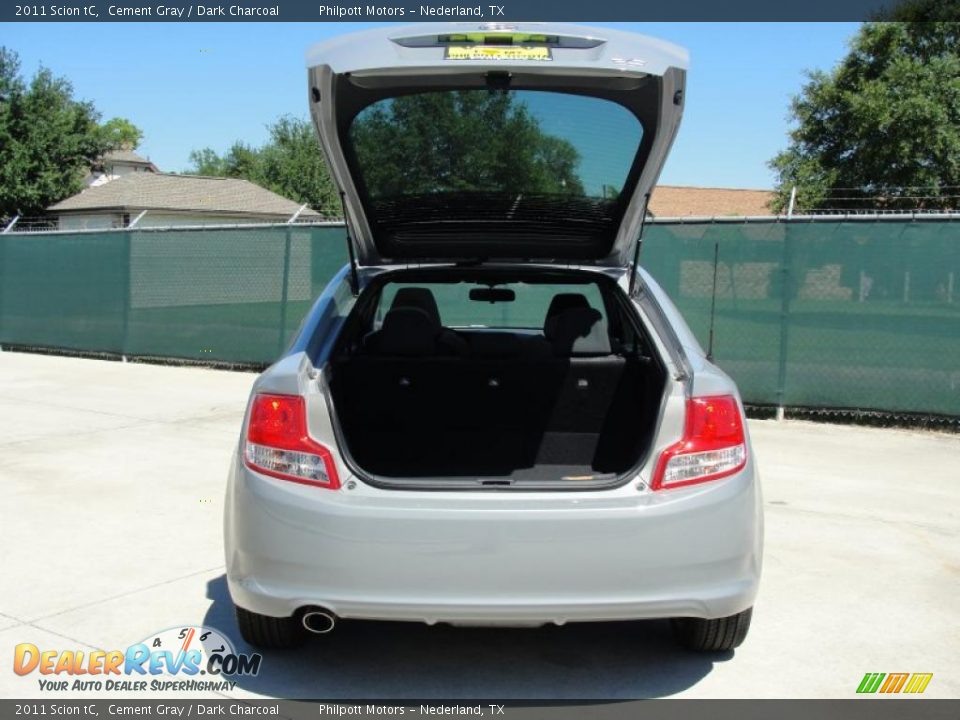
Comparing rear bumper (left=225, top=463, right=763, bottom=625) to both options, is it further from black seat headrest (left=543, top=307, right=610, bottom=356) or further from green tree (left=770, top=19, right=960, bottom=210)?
green tree (left=770, top=19, right=960, bottom=210)

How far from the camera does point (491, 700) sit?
359 centimetres

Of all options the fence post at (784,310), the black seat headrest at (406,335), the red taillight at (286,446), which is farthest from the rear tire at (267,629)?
the fence post at (784,310)

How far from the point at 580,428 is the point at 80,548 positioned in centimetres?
281

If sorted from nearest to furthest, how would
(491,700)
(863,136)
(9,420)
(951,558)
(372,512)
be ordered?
(372,512) → (491,700) → (951,558) → (9,420) → (863,136)

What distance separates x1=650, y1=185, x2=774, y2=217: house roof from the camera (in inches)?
2378

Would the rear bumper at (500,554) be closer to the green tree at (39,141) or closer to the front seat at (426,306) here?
the front seat at (426,306)

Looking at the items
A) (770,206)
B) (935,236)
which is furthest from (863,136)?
(935,236)

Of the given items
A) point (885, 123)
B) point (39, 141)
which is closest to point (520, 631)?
point (885, 123)

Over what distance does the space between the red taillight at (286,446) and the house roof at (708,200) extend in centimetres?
5690

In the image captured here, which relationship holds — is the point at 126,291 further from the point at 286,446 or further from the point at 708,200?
the point at 708,200

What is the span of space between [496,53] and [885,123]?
26.1 metres

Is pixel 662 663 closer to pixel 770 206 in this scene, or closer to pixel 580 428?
pixel 580 428

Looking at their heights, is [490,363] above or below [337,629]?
above

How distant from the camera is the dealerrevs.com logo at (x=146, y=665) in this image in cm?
371
